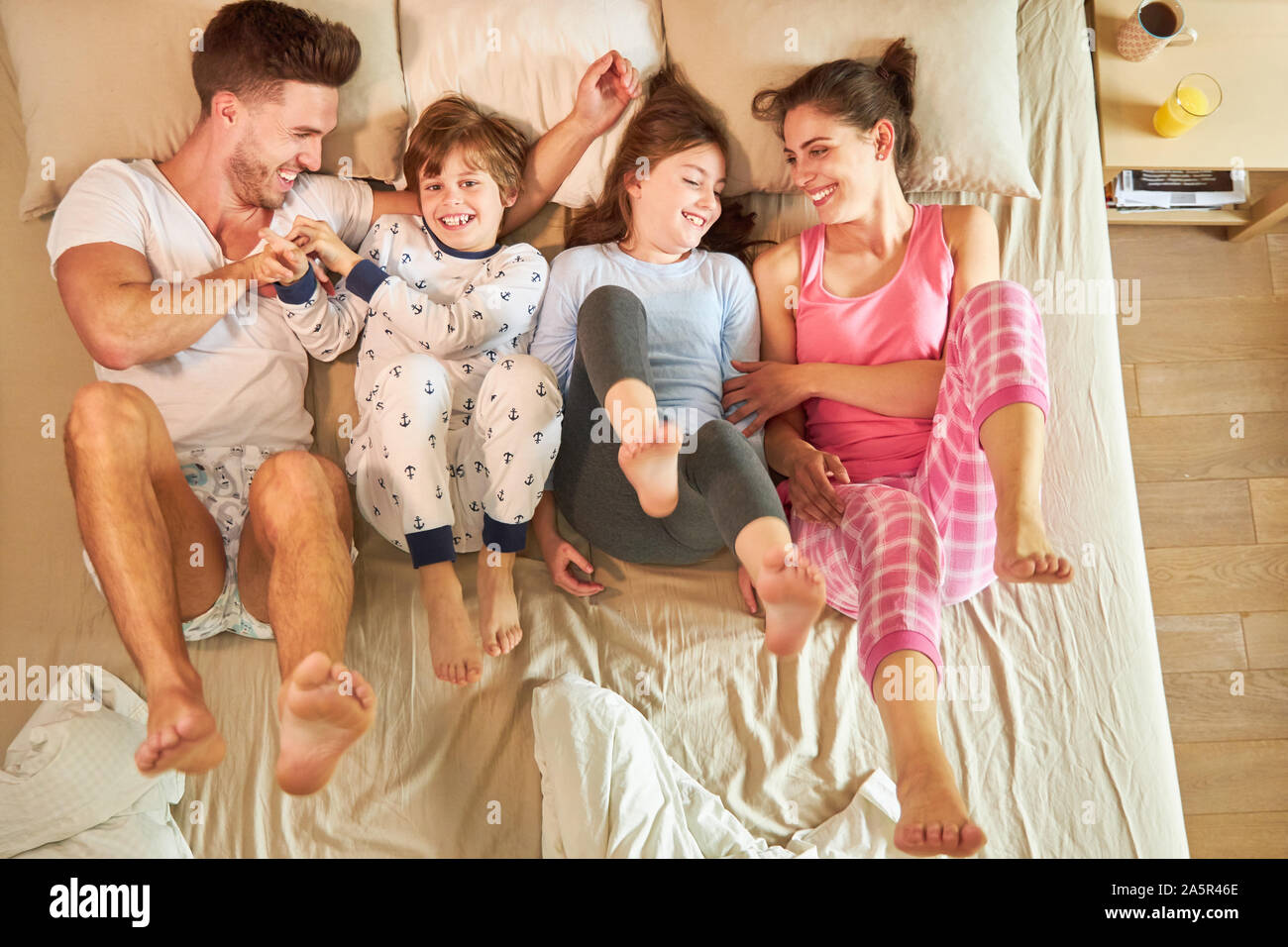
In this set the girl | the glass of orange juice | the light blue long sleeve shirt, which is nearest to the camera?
the girl

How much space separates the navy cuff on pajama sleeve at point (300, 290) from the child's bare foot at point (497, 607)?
17.4 inches

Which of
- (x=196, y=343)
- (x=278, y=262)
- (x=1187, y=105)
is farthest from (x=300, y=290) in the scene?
(x=1187, y=105)

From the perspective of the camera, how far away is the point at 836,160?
143cm

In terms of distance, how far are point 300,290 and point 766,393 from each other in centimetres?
69

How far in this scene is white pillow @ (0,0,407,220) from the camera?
137 centimetres

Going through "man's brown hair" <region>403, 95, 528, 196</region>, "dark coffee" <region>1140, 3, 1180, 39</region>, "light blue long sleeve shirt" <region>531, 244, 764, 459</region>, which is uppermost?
"dark coffee" <region>1140, 3, 1180, 39</region>

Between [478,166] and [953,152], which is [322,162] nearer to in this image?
[478,166]

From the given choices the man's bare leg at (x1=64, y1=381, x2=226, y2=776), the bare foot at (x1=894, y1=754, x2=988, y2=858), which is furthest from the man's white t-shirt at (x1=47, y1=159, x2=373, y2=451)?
the bare foot at (x1=894, y1=754, x2=988, y2=858)

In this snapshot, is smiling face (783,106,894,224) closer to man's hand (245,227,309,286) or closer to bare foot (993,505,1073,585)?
bare foot (993,505,1073,585)

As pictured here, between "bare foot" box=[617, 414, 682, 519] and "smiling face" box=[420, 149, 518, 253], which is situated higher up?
"smiling face" box=[420, 149, 518, 253]

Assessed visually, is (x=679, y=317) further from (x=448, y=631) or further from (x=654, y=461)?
(x=448, y=631)

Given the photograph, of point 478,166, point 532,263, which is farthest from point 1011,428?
point 478,166

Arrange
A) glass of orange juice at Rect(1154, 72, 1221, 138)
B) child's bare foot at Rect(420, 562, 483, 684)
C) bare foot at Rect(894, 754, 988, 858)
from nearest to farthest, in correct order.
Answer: bare foot at Rect(894, 754, 988, 858) → child's bare foot at Rect(420, 562, 483, 684) → glass of orange juice at Rect(1154, 72, 1221, 138)
